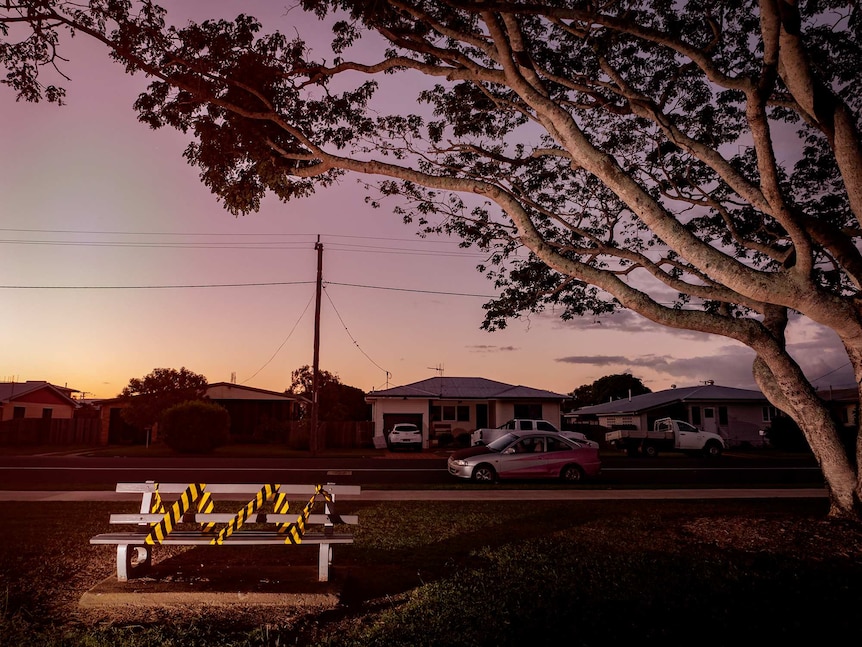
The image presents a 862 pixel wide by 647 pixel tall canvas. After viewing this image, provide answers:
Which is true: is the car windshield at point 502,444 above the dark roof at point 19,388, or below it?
below

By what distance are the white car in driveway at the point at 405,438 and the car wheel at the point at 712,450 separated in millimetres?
13589

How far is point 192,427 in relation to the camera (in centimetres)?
3070

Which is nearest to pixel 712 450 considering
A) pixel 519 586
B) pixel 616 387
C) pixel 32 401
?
pixel 519 586

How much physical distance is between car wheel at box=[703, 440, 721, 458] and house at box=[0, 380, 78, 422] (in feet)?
137

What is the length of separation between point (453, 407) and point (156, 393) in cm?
1716

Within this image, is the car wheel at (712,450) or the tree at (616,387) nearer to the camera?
the car wheel at (712,450)

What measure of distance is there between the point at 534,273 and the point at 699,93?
4870 millimetres

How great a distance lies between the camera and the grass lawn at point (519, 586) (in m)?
5.46

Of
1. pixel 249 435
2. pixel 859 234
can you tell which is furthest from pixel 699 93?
pixel 249 435

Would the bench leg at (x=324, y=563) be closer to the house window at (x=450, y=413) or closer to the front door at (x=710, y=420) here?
the house window at (x=450, y=413)

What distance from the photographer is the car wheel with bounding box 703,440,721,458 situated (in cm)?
3012

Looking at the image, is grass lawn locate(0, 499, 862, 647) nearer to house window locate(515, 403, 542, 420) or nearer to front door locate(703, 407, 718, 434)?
house window locate(515, 403, 542, 420)

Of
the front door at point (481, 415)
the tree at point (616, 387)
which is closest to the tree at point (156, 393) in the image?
the front door at point (481, 415)

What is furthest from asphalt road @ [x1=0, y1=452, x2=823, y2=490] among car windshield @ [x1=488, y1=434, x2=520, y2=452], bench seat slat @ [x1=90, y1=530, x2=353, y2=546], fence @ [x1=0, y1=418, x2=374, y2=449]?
bench seat slat @ [x1=90, y1=530, x2=353, y2=546]
